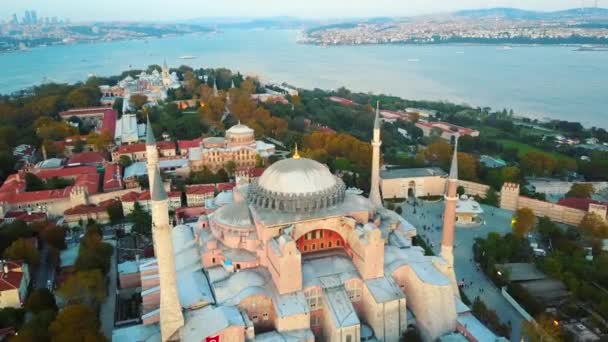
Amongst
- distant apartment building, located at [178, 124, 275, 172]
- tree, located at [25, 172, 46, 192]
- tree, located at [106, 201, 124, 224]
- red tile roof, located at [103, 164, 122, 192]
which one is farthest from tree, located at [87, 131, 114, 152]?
tree, located at [106, 201, 124, 224]

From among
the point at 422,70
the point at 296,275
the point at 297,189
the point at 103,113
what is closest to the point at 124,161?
the point at 103,113

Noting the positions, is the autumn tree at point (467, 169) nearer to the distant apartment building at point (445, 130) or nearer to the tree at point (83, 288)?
the distant apartment building at point (445, 130)

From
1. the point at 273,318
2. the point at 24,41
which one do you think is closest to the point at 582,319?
the point at 273,318

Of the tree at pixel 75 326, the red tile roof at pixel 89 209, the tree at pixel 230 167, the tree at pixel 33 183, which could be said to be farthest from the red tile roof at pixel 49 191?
the tree at pixel 75 326

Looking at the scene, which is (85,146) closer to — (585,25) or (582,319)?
(582,319)

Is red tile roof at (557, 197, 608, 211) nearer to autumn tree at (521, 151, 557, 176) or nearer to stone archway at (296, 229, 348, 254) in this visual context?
autumn tree at (521, 151, 557, 176)

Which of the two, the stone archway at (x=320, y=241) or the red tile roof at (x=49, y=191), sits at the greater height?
the stone archway at (x=320, y=241)
